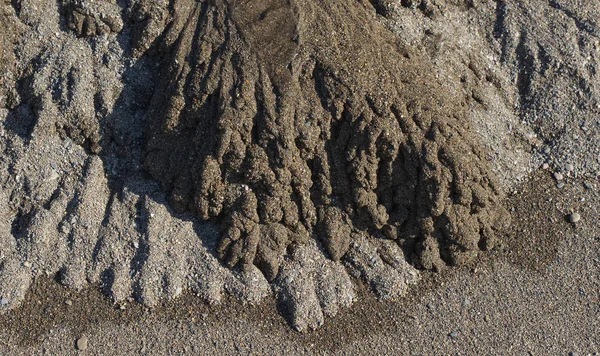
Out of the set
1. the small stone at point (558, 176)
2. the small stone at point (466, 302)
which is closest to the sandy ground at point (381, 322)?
the small stone at point (466, 302)

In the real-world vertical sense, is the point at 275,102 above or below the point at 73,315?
above

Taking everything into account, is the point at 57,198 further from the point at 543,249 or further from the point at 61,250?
the point at 543,249

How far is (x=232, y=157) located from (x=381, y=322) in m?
1.93

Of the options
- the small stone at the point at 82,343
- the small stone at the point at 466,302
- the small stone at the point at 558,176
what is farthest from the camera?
the small stone at the point at 558,176

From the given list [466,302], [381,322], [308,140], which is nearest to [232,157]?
[308,140]

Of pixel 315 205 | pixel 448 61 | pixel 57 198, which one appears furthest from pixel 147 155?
pixel 448 61

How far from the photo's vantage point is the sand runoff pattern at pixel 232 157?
4.82 metres

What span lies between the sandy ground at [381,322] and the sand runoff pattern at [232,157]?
0.45 feet

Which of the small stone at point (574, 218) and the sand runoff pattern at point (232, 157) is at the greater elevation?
the small stone at point (574, 218)

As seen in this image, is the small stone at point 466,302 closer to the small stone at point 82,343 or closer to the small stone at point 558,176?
the small stone at point 558,176

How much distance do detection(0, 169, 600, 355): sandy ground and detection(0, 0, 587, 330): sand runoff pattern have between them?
0.14m

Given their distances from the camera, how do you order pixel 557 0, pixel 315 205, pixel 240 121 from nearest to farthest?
pixel 240 121
pixel 315 205
pixel 557 0

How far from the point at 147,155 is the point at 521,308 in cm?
361

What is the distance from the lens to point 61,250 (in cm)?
495
